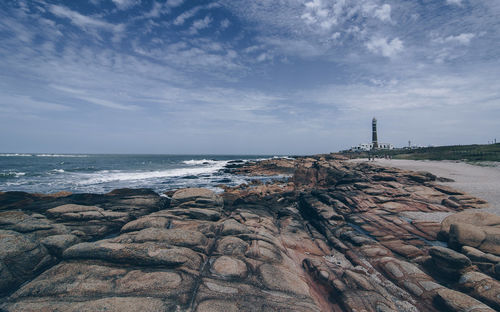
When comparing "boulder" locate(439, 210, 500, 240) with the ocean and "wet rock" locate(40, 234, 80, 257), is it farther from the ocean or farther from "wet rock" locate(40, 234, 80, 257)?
the ocean

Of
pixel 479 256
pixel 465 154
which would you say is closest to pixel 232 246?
pixel 479 256

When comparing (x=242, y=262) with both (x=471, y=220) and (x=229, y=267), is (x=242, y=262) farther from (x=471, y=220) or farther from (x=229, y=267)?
(x=471, y=220)

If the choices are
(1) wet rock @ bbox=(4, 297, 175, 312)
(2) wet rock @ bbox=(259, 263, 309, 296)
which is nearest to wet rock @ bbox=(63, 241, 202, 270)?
(1) wet rock @ bbox=(4, 297, 175, 312)

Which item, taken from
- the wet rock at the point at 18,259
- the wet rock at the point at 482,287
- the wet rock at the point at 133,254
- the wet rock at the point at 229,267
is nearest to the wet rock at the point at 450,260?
the wet rock at the point at 482,287

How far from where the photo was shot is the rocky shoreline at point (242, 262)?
5.13m

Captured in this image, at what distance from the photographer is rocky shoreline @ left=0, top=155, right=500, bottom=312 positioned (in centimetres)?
513

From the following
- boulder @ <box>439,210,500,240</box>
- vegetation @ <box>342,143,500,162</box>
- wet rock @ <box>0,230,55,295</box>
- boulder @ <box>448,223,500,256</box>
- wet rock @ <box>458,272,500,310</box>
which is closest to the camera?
wet rock @ <box>458,272,500,310</box>

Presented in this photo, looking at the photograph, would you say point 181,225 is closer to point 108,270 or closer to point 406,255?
point 108,270

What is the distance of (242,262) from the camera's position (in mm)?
6621

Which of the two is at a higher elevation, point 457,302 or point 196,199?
point 196,199

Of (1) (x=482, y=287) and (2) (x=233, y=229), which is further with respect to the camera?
(2) (x=233, y=229)

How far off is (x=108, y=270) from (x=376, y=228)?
442 inches

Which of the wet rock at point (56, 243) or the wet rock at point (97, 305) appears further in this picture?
the wet rock at point (56, 243)

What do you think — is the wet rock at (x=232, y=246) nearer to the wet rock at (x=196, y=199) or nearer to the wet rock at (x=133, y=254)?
the wet rock at (x=133, y=254)
